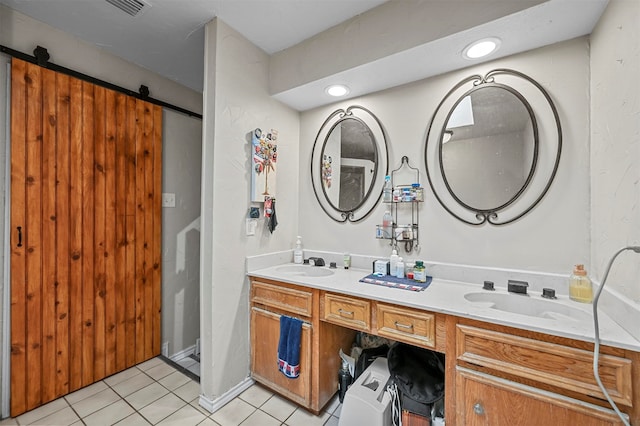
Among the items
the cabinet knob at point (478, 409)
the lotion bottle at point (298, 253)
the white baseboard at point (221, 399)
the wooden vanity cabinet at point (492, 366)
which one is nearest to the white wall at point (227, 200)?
the white baseboard at point (221, 399)

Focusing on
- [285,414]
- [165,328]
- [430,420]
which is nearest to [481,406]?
[430,420]

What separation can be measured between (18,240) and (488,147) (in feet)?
9.61

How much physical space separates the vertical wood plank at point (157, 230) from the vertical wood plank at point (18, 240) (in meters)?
0.77

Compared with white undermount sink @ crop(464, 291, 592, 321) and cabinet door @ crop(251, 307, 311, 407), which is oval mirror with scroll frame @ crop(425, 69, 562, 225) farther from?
cabinet door @ crop(251, 307, 311, 407)

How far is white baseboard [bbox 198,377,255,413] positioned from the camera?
1.68 meters

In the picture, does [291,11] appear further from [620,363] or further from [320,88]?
[620,363]

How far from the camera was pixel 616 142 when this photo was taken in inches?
44.0

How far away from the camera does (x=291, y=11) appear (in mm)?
1637

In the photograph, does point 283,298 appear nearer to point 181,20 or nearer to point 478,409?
point 478,409

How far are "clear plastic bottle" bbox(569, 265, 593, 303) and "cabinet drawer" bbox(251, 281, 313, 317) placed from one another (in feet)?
4.51

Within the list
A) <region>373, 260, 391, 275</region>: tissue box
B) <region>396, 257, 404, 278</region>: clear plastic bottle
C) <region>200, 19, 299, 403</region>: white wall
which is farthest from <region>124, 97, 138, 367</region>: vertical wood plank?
<region>396, 257, 404, 278</region>: clear plastic bottle

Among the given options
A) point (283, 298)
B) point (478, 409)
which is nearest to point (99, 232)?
point (283, 298)

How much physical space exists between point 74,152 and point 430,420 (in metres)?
2.75

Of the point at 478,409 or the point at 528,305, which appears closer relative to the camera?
the point at 478,409
